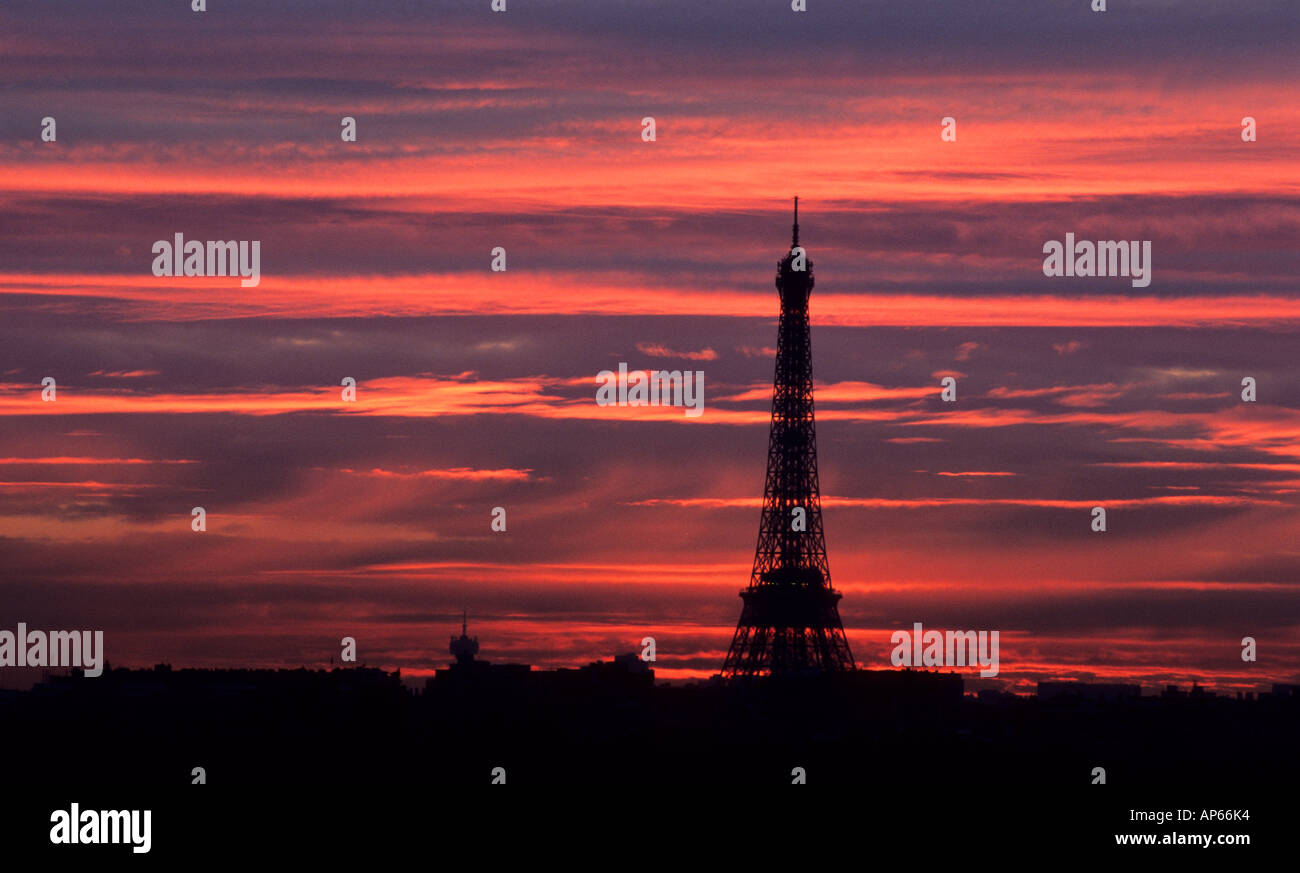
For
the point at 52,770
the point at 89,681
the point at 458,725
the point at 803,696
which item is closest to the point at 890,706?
the point at 803,696

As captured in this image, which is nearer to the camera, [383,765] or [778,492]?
[383,765]

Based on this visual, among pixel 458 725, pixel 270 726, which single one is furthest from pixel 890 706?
pixel 270 726

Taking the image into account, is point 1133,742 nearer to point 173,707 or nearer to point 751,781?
point 751,781
